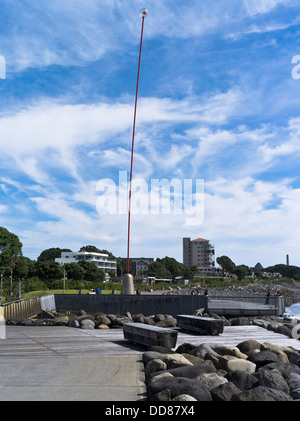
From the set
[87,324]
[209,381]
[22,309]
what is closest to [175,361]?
[209,381]

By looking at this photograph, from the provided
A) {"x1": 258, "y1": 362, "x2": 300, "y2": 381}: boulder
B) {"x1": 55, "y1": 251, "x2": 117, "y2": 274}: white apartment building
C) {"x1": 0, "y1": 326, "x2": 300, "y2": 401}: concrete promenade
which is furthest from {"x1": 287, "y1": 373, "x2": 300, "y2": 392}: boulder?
{"x1": 55, "y1": 251, "x2": 117, "y2": 274}: white apartment building

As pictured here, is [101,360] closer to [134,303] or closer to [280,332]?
[280,332]

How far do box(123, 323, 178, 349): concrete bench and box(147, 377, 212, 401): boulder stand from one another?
378cm

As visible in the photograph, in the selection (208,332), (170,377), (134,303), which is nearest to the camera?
(170,377)

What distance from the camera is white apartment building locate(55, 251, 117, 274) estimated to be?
149762mm

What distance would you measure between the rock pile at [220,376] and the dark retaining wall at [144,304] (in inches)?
693

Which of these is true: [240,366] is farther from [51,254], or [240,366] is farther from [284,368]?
[51,254]

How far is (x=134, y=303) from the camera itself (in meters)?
29.3

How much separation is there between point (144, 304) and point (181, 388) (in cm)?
2219

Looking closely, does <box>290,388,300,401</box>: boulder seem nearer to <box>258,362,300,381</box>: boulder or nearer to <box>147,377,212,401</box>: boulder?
<box>258,362,300,381</box>: boulder

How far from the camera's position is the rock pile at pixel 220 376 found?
23.8ft

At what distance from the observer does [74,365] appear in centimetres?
924
